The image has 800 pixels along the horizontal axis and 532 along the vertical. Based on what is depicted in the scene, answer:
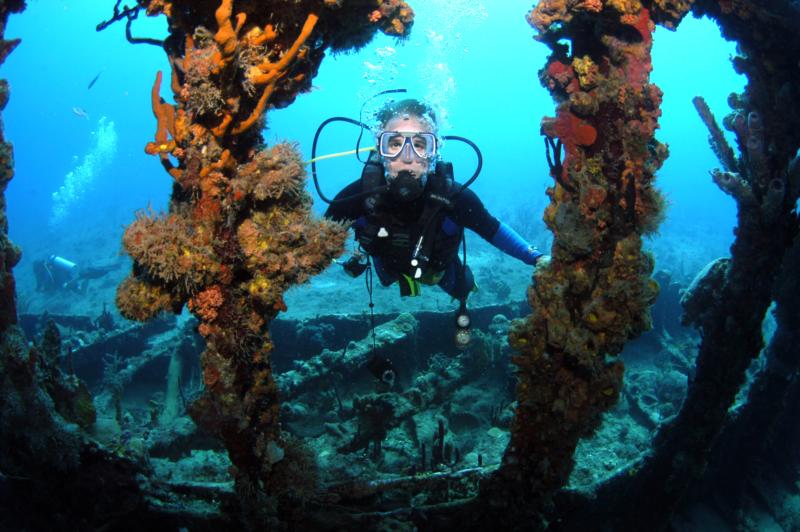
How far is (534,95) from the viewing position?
160 meters

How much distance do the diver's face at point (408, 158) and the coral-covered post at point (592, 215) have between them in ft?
7.02

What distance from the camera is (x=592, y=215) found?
8.11 ft

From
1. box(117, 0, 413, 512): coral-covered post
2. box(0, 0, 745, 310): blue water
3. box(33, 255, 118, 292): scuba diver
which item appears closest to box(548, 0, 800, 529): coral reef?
box(117, 0, 413, 512): coral-covered post

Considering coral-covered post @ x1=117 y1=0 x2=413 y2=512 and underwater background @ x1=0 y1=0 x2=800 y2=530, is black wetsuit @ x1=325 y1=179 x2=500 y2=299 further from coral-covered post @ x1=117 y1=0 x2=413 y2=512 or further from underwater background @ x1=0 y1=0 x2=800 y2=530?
coral-covered post @ x1=117 y1=0 x2=413 y2=512

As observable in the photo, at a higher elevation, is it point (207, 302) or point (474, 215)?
point (474, 215)

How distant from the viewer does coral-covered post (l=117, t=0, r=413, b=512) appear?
1.98 meters

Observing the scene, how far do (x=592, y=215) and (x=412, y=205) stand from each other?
273 cm

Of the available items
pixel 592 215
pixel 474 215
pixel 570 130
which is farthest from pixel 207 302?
pixel 474 215

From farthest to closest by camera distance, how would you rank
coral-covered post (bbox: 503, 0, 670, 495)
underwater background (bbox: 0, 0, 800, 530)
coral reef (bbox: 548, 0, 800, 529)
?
1. underwater background (bbox: 0, 0, 800, 530)
2. coral reef (bbox: 548, 0, 800, 529)
3. coral-covered post (bbox: 503, 0, 670, 495)

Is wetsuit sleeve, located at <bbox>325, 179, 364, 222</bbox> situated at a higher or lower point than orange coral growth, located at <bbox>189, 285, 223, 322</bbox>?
higher

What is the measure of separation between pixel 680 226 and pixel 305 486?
1746 inches

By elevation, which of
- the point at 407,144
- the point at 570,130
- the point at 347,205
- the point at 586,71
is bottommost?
the point at 570,130

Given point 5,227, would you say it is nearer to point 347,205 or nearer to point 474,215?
point 347,205

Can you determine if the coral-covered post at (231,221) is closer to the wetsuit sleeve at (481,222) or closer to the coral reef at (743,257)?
the wetsuit sleeve at (481,222)
